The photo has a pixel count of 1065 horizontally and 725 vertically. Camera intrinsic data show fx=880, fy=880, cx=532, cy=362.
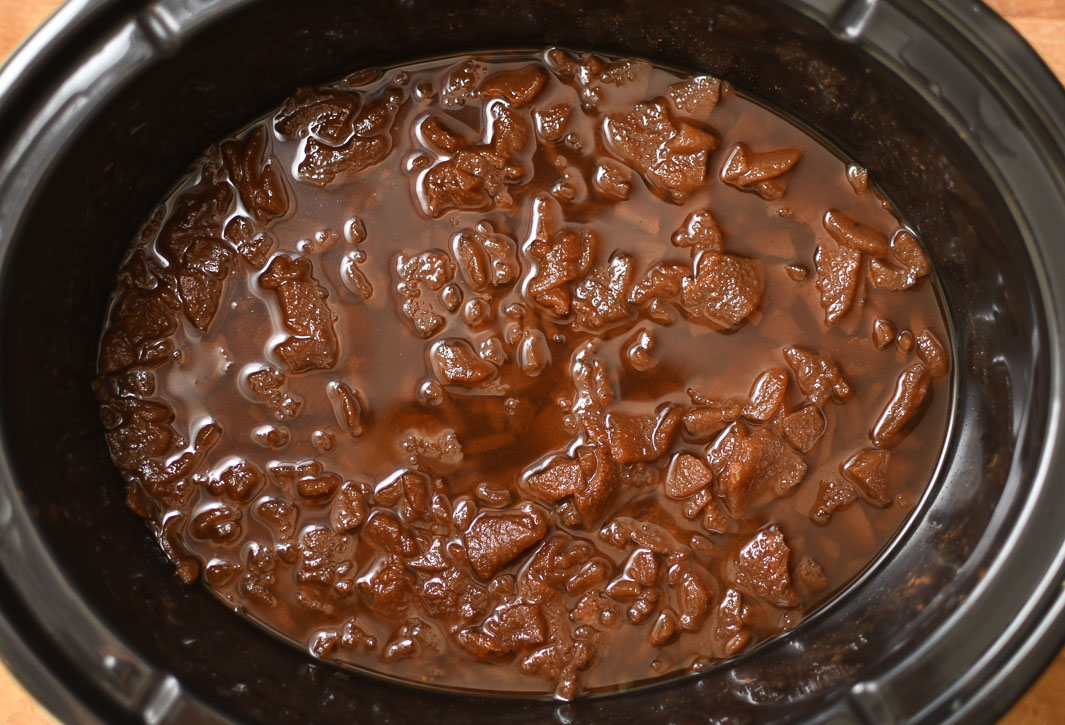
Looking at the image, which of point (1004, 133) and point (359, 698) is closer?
point (1004, 133)

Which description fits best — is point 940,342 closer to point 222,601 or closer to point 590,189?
point 590,189

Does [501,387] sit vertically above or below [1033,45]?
below

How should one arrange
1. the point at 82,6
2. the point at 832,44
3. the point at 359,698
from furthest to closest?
the point at 359,698, the point at 832,44, the point at 82,6

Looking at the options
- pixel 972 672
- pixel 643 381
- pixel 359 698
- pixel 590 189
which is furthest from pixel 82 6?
pixel 972 672
